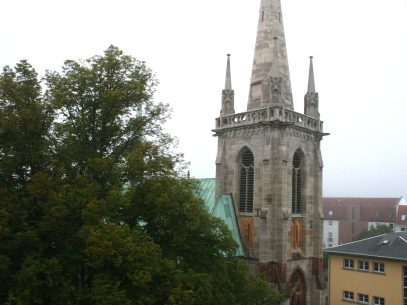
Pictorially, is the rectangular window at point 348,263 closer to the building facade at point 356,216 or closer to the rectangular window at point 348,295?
the rectangular window at point 348,295

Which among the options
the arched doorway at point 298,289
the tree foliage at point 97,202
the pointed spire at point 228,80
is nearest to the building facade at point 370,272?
the arched doorway at point 298,289

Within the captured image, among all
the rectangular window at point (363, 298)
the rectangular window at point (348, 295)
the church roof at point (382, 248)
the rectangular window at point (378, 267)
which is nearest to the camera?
the church roof at point (382, 248)

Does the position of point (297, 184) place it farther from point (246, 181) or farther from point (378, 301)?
point (378, 301)

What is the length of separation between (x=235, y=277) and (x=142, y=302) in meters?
6.21

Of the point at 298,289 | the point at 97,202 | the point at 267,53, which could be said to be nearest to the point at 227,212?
the point at 298,289

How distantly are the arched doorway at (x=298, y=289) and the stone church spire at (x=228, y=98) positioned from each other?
43.9ft

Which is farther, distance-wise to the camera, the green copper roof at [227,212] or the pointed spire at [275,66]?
the green copper roof at [227,212]

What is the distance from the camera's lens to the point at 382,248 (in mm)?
41438

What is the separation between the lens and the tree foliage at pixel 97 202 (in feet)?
42.8

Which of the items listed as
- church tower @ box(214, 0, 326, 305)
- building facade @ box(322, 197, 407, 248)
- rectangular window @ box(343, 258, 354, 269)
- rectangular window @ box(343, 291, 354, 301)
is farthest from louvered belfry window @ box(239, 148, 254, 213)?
building facade @ box(322, 197, 407, 248)

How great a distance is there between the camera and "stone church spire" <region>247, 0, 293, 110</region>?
34.2 metres

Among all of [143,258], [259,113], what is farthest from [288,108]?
[143,258]

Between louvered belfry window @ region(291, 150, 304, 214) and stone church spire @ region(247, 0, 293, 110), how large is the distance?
4.11m

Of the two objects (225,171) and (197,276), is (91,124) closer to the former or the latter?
(197,276)
